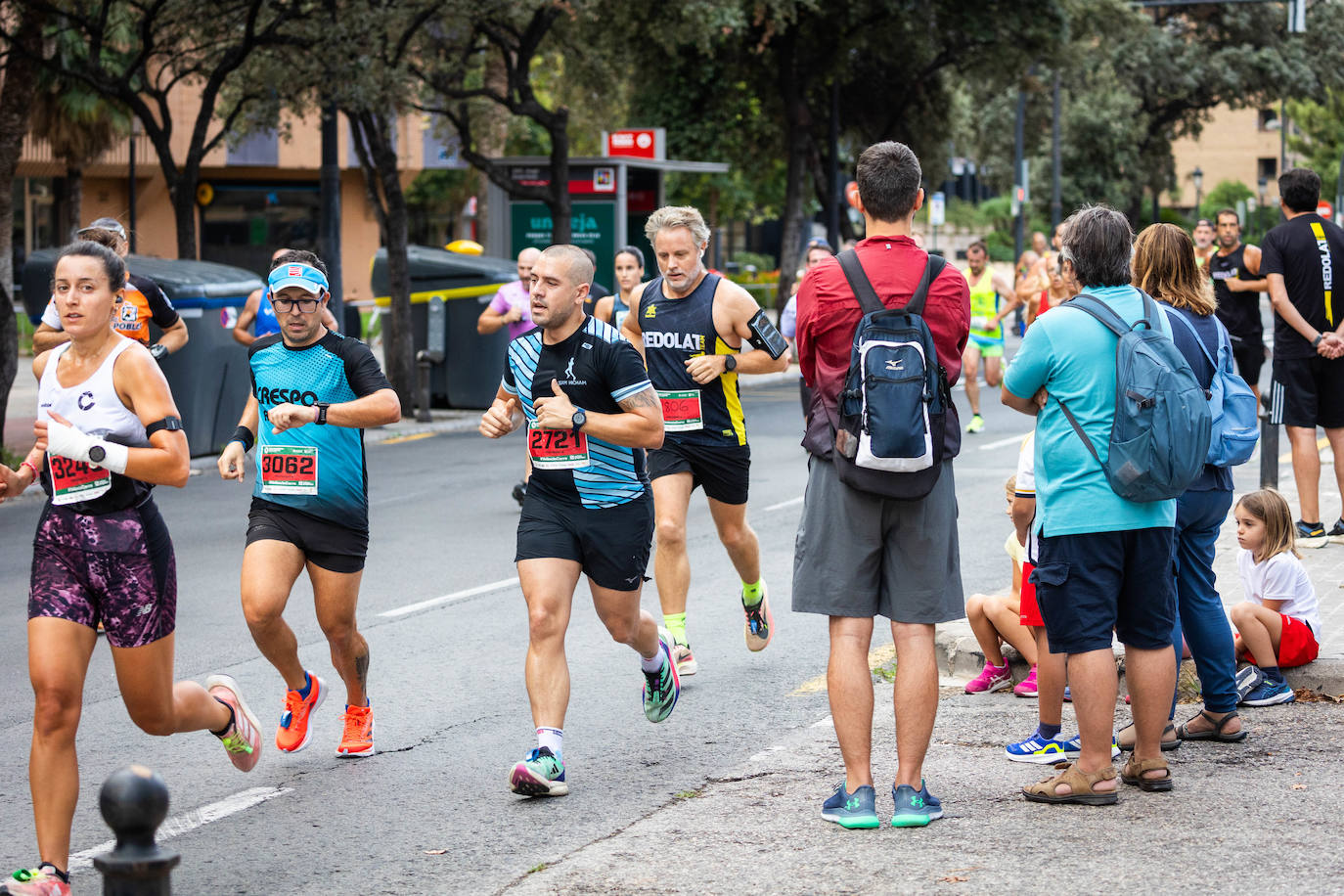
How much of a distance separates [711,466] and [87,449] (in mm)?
3328

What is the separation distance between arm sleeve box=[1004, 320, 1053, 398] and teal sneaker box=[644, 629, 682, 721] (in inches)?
72.9

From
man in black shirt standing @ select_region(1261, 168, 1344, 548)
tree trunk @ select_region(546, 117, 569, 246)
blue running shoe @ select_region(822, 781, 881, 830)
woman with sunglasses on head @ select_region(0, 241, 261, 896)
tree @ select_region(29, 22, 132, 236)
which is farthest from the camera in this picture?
tree @ select_region(29, 22, 132, 236)

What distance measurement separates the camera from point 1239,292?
12289 millimetres

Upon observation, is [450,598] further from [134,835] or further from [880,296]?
[134,835]

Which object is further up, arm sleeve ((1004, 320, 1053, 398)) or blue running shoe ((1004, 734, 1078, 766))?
arm sleeve ((1004, 320, 1053, 398))

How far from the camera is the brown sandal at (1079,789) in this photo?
4.96 metres

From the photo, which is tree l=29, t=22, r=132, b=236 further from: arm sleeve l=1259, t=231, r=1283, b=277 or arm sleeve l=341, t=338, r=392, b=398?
arm sleeve l=341, t=338, r=392, b=398

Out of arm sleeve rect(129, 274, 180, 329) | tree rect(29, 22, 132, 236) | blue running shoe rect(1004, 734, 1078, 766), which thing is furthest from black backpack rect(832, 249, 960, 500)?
tree rect(29, 22, 132, 236)

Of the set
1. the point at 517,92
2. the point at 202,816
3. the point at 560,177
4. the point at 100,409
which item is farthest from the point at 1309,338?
the point at 517,92

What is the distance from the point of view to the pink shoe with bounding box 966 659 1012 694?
6.69 metres

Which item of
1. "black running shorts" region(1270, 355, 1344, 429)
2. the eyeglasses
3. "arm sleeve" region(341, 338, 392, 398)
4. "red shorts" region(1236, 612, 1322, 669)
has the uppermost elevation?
the eyeglasses

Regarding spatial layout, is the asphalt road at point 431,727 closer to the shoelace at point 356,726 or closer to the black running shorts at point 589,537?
the shoelace at point 356,726

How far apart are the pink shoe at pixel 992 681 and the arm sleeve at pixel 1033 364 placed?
207 centimetres

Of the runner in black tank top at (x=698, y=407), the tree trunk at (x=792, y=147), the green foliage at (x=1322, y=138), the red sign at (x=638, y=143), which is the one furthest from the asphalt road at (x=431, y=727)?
the green foliage at (x=1322, y=138)
